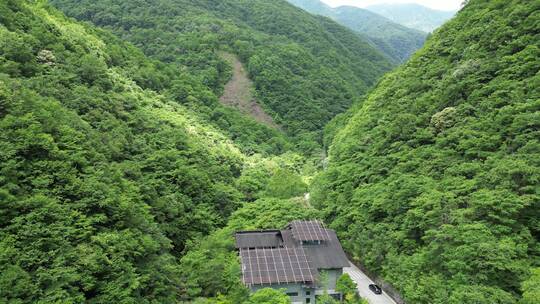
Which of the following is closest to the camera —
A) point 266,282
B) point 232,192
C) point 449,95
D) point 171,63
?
point 266,282

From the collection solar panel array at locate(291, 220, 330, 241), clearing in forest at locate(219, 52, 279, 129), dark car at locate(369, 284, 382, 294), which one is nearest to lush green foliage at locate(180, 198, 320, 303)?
solar panel array at locate(291, 220, 330, 241)

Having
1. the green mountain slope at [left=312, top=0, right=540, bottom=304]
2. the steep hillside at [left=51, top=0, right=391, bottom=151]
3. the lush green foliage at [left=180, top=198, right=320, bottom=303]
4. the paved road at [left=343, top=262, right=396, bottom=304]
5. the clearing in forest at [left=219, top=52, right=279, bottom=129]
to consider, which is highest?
the green mountain slope at [left=312, top=0, right=540, bottom=304]

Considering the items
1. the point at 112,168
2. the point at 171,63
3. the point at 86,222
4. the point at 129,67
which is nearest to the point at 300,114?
the point at 171,63

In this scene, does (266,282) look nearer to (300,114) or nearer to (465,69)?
(465,69)

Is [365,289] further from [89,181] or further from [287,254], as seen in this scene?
[89,181]

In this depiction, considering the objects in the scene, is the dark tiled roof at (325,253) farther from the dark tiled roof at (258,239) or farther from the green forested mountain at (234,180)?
the green forested mountain at (234,180)

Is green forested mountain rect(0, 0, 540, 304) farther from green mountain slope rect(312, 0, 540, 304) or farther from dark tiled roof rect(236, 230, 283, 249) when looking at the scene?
dark tiled roof rect(236, 230, 283, 249)

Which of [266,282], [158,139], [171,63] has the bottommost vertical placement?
[171,63]
